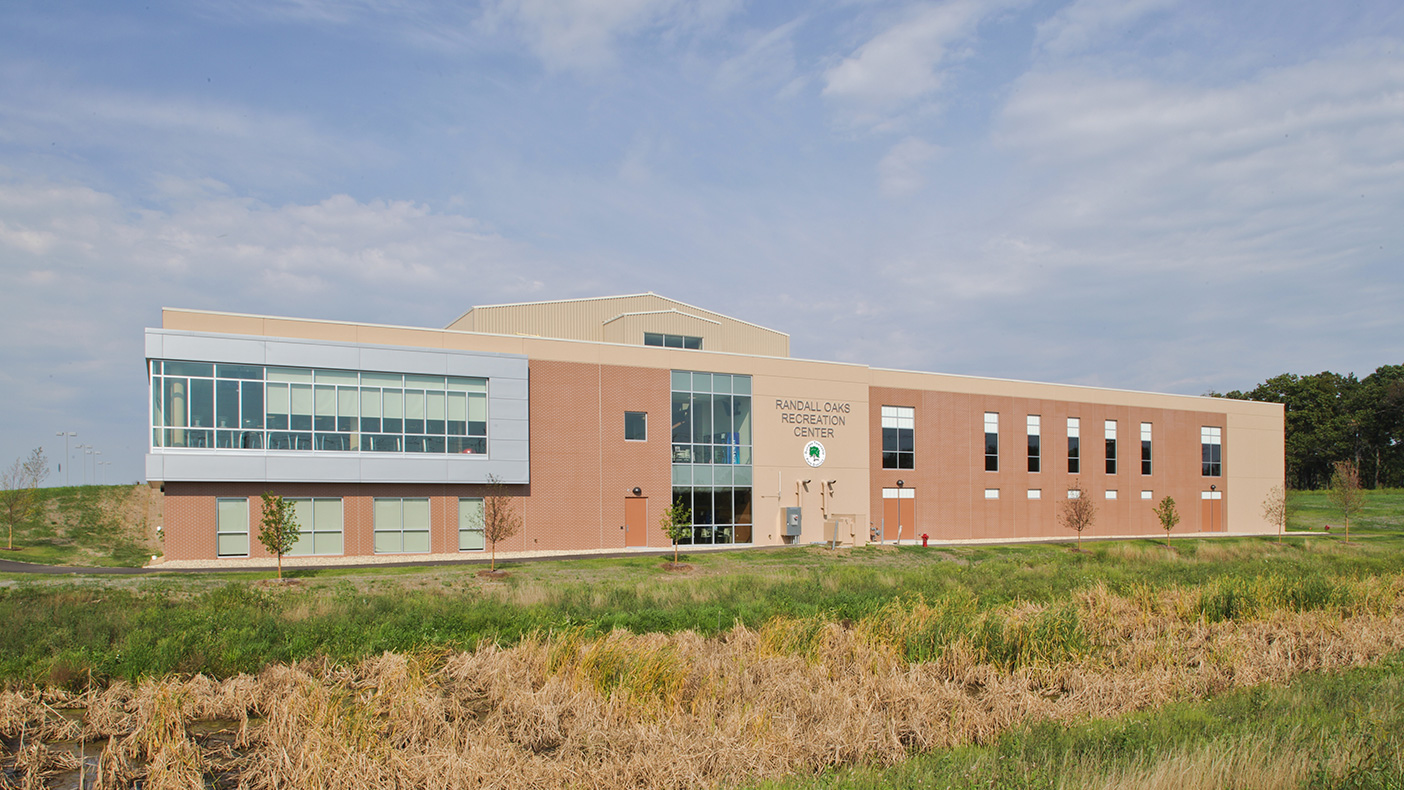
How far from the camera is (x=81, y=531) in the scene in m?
45.8

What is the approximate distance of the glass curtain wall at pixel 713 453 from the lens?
36.9 meters

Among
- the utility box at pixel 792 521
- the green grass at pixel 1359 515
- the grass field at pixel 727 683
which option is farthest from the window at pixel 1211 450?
the grass field at pixel 727 683

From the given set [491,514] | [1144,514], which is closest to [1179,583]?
[491,514]

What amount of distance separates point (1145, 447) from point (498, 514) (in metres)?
39.2

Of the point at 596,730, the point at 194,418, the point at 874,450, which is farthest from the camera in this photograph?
the point at 874,450

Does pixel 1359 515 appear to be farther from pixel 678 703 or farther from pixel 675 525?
pixel 678 703

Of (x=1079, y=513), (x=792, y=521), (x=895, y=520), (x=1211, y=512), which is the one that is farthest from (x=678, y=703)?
(x=1211, y=512)

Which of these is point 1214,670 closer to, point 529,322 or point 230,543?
point 230,543

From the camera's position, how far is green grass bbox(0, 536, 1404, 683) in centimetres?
1303

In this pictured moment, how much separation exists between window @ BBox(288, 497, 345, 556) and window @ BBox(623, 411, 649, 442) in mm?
11118

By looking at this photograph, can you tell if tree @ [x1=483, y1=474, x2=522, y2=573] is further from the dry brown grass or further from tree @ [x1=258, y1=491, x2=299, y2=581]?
the dry brown grass

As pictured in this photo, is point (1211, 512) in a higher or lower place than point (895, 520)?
lower

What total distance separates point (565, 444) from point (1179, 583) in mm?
21594

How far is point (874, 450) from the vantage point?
42.7 meters
